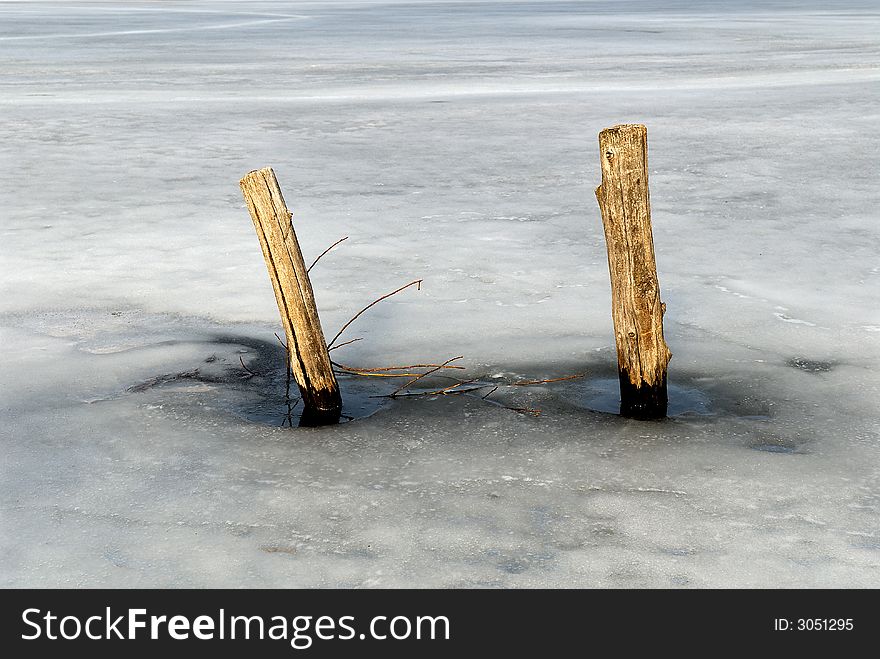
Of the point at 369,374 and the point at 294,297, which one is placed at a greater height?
the point at 294,297

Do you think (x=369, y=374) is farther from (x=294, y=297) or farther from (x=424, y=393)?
(x=294, y=297)

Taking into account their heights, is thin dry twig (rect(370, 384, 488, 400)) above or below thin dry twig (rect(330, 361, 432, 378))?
below

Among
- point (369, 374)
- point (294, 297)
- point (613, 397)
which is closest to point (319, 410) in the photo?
point (369, 374)

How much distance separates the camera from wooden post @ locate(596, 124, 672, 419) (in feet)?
15.3

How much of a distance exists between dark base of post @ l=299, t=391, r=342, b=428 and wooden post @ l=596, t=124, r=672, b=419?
4.49 feet

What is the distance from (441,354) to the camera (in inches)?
232

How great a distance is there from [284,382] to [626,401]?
1.76 meters

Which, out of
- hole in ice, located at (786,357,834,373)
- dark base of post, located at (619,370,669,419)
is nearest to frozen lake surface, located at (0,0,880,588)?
hole in ice, located at (786,357,834,373)

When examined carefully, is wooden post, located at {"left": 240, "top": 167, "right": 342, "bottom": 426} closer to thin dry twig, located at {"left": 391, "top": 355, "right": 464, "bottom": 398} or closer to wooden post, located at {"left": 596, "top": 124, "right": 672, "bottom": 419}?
thin dry twig, located at {"left": 391, "top": 355, "right": 464, "bottom": 398}

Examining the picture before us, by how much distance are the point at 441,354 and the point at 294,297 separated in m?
1.17

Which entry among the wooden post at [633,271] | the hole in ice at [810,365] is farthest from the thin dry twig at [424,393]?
the hole in ice at [810,365]

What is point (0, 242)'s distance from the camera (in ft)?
27.0
